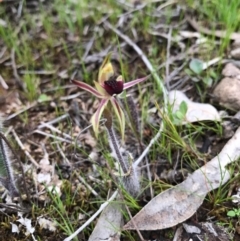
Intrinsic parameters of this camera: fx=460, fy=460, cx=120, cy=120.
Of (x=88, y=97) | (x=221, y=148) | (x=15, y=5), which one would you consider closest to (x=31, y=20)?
(x=15, y=5)

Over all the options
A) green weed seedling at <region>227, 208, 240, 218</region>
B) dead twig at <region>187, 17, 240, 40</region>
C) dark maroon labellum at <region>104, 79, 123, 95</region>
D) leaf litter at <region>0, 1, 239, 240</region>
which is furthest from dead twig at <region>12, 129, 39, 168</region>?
dead twig at <region>187, 17, 240, 40</region>

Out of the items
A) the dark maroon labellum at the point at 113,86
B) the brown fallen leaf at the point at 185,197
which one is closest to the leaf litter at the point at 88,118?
the brown fallen leaf at the point at 185,197

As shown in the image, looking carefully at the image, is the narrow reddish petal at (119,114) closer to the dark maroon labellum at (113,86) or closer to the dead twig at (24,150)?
the dark maroon labellum at (113,86)

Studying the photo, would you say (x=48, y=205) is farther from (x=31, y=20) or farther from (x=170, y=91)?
(x=31, y=20)

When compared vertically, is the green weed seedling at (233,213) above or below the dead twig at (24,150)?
below

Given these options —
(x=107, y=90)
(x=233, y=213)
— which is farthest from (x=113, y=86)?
(x=233, y=213)

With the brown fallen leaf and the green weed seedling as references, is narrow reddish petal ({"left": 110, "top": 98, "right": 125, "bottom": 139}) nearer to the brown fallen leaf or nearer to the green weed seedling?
the brown fallen leaf

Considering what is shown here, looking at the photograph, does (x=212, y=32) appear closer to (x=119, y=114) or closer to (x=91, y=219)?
(x=119, y=114)

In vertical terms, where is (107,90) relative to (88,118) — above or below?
above
